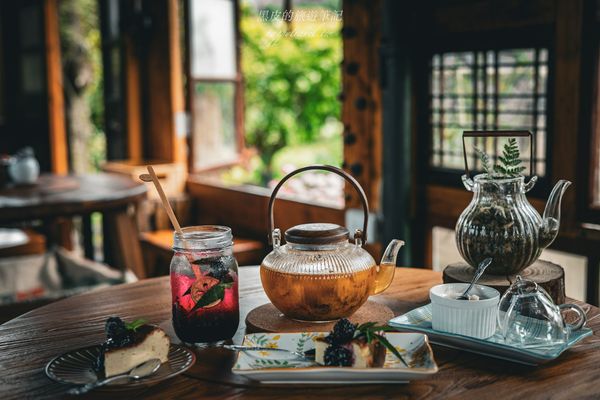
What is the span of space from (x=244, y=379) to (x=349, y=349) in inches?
7.3

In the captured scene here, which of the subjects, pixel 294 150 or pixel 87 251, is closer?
pixel 87 251

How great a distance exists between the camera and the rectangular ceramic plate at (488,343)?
1.23m

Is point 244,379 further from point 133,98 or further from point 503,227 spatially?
point 133,98

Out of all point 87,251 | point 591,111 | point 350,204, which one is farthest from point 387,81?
point 87,251

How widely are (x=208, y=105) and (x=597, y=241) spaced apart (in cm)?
272

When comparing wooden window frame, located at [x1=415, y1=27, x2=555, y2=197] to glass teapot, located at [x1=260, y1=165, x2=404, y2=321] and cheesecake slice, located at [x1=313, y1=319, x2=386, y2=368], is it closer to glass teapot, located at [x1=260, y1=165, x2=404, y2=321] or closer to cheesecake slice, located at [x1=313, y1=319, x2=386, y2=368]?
glass teapot, located at [x1=260, y1=165, x2=404, y2=321]

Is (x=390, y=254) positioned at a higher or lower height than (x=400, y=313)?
higher

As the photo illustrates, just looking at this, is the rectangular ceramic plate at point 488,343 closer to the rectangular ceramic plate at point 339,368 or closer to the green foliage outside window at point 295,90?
the rectangular ceramic plate at point 339,368

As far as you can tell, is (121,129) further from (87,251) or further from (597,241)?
(597,241)

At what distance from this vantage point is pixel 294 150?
7676 mm

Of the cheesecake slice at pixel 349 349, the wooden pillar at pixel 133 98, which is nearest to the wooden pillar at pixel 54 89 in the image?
the wooden pillar at pixel 133 98

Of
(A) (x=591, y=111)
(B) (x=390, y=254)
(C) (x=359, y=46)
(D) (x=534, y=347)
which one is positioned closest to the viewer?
(D) (x=534, y=347)

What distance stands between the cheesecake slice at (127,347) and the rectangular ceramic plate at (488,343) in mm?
452

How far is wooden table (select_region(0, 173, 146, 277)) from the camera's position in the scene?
296 cm
